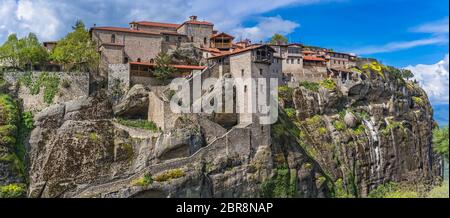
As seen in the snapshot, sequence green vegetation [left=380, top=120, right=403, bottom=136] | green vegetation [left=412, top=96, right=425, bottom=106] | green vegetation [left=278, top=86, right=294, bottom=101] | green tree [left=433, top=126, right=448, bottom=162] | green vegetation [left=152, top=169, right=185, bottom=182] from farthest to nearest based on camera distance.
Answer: green vegetation [left=412, top=96, right=425, bottom=106] → green vegetation [left=380, top=120, right=403, bottom=136] → green vegetation [left=278, top=86, right=294, bottom=101] → green vegetation [left=152, top=169, right=185, bottom=182] → green tree [left=433, top=126, right=448, bottom=162]

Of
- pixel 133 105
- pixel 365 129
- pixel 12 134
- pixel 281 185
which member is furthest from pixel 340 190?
pixel 12 134

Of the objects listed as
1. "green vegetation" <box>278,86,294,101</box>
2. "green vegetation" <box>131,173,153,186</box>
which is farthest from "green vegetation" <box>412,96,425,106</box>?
"green vegetation" <box>131,173,153,186</box>

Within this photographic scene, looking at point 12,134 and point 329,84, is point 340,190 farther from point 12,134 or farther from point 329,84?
point 12,134

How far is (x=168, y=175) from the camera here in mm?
35875

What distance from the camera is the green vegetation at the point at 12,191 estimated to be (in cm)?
3550

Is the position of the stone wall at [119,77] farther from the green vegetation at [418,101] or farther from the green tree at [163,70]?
the green vegetation at [418,101]

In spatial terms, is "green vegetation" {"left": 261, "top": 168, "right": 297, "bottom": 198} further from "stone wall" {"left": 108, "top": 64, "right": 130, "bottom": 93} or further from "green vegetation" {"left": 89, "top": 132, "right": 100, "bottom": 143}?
"stone wall" {"left": 108, "top": 64, "right": 130, "bottom": 93}

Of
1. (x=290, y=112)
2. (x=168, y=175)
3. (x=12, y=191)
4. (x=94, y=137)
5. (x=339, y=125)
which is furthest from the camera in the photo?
(x=339, y=125)

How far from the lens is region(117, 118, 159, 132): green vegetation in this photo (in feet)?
132

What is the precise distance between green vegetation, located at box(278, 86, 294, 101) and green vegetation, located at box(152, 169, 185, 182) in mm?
21233

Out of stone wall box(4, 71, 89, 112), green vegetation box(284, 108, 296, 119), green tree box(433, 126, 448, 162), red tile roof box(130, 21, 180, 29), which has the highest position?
red tile roof box(130, 21, 180, 29)

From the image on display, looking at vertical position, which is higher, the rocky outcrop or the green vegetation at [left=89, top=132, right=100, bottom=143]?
the rocky outcrop

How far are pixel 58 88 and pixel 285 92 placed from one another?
25415mm
